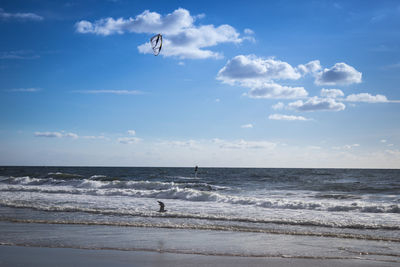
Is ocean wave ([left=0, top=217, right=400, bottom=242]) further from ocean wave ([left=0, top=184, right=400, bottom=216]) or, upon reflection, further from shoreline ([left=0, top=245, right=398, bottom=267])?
ocean wave ([left=0, top=184, right=400, bottom=216])

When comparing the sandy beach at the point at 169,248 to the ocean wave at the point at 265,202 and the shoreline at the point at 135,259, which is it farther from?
the ocean wave at the point at 265,202

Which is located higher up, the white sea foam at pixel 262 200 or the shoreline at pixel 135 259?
the shoreline at pixel 135 259

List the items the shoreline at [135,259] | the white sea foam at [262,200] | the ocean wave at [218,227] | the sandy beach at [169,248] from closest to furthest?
the shoreline at [135,259] → the sandy beach at [169,248] → the ocean wave at [218,227] → the white sea foam at [262,200]

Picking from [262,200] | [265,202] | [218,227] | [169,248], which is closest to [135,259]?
[169,248]

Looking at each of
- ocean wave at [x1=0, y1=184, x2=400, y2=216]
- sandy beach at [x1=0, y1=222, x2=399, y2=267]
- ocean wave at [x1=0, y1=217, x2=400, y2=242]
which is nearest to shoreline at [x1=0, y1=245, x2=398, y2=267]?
sandy beach at [x1=0, y1=222, x2=399, y2=267]

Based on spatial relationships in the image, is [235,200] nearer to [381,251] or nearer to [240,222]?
[240,222]

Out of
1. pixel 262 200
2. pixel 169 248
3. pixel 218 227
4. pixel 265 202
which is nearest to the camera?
pixel 169 248

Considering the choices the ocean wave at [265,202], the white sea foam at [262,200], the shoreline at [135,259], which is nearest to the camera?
the shoreline at [135,259]

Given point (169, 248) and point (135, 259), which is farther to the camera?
point (169, 248)

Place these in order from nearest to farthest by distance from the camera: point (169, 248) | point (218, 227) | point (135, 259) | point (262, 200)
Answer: point (135, 259) < point (169, 248) < point (218, 227) < point (262, 200)

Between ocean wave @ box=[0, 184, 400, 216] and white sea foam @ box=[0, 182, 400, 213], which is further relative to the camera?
white sea foam @ box=[0, 182, 400, 213]

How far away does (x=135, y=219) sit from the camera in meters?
12.1

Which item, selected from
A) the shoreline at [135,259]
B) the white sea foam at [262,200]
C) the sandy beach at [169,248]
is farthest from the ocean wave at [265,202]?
the shoreline at [135,259]

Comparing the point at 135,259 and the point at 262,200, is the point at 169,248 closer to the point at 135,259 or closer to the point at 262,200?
the point at 135,259
